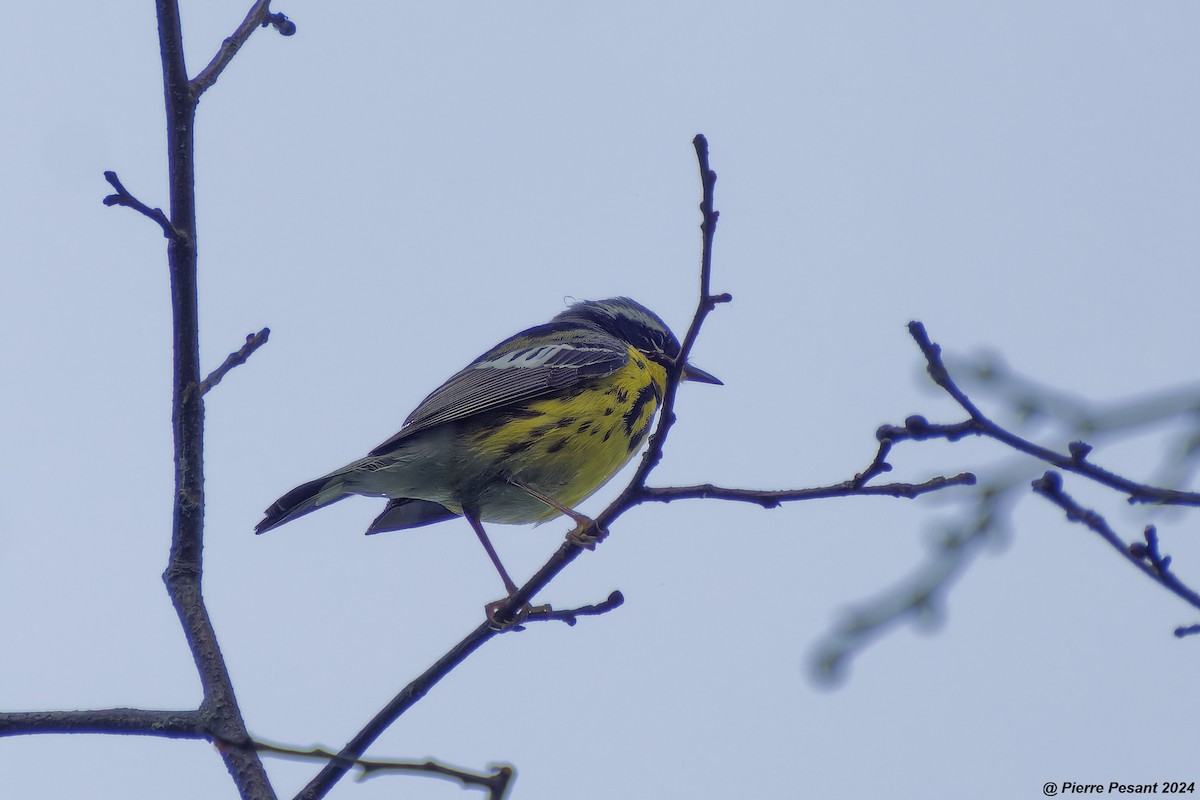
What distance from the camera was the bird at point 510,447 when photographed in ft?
18.7

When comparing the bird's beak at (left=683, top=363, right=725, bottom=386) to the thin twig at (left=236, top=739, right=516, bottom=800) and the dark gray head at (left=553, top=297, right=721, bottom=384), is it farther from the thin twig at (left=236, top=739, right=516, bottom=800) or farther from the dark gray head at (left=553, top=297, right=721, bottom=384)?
the thin twig at (left=236, top=739, right=516, bottom=800)

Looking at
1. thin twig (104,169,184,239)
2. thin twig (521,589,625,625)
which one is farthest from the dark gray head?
thin twig (104,169,184,239)

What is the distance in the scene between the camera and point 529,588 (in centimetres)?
386

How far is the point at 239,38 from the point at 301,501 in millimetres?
2235

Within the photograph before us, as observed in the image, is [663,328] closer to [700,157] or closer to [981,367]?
[700,157]

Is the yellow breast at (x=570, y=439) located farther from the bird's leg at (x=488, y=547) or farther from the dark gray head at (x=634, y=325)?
the dark gray head at (x=634, y=325)

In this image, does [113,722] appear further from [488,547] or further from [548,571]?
[488,547]

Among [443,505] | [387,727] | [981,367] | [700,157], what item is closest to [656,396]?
[443,505]

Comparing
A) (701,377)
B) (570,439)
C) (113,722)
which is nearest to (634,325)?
(701,377)

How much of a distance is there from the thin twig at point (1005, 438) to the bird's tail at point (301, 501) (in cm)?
343

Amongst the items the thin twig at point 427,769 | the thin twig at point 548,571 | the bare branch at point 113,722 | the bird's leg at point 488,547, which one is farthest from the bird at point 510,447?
the thin twig at point 427,769

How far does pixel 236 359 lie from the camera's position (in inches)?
157

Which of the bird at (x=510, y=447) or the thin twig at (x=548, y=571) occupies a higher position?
the bird at (x=510, y=447)

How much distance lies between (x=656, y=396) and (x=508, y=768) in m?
4.39
